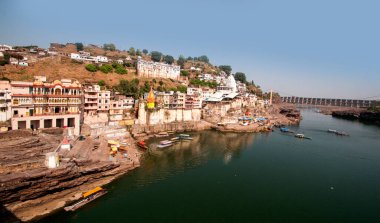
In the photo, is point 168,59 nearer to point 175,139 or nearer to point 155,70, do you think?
point 155,70

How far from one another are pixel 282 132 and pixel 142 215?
1853 inches

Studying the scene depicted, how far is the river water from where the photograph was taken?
18719mm

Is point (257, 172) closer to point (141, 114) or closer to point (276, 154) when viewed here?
point (276, 154)

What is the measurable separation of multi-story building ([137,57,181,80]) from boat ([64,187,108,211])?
187 ft

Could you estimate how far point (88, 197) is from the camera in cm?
1936

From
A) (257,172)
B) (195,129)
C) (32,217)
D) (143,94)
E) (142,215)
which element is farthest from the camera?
(143,94)

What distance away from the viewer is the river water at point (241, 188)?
18719mm

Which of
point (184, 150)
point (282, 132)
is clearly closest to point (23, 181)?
point (184, 150)

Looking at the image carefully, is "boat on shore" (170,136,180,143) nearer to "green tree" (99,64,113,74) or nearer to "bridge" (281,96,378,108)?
"green tree" (99,64,113,74)

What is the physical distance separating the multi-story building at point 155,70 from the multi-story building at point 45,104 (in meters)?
42.3

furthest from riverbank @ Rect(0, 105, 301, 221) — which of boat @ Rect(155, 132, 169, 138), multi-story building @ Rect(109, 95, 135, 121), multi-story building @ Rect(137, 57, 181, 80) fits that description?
multi-story building @ Rect(137, 57, 181, 80)

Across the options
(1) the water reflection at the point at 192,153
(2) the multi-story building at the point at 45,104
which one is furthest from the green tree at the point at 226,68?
(2) the multi-story building at the point at 45,104

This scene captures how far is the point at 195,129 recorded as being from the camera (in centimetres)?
5078

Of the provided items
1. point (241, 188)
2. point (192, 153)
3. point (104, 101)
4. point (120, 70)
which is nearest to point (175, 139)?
point (192, 153)
